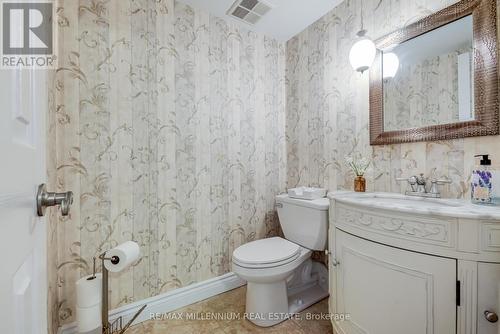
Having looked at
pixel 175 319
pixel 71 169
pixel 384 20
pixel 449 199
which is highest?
pixel 384 20

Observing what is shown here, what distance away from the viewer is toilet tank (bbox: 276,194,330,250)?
1472 millimetres

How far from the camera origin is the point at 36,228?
1.54 feet

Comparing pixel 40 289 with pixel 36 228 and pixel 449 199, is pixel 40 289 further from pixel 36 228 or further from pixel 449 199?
pixel 449 199

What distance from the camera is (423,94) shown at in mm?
1264

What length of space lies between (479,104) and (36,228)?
1.67 meters

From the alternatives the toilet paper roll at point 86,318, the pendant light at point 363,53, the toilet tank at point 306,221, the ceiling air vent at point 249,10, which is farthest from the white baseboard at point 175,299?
the ceiling air vent at point 249,10

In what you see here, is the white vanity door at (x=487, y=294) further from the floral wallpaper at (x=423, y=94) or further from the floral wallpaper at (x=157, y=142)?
Result: the floral wallpaper at (x=157, y=142)

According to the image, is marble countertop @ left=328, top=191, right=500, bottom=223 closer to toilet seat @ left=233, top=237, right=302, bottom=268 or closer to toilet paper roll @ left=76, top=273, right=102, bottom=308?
toilet seat @ left=233, top=237, right=302, bottom=268

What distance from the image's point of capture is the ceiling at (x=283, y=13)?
1.64m

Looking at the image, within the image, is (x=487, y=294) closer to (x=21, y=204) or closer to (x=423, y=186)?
(x=423, y=186)

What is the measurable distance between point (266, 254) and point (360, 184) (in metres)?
0.76

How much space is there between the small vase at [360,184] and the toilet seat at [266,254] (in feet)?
1.82

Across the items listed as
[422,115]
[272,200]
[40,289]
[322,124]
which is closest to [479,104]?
[422,115]

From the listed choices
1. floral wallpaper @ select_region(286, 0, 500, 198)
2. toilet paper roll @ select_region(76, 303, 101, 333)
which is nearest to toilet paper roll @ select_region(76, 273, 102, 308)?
toilet paper roll @ select_region(76, 303, 101, 333)
